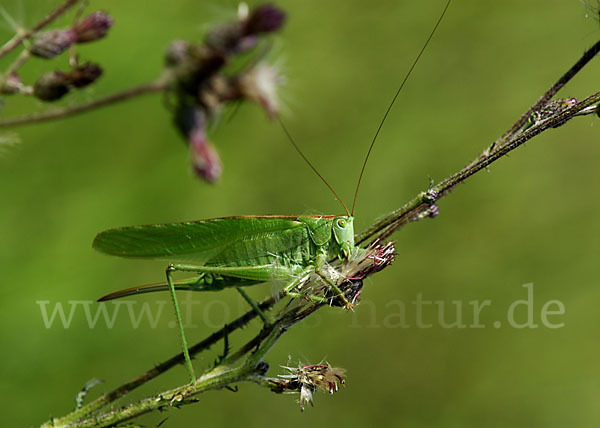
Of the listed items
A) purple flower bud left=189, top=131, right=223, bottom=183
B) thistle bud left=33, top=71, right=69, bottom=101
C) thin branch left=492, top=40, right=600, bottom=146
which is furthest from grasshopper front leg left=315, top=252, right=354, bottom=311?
thistle bud left=33, top=71, right=69, bottom=101

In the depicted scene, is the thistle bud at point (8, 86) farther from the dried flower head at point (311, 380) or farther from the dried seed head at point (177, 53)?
the dried flower head at point (311, 380)

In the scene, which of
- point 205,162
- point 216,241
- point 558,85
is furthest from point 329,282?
point 205,162

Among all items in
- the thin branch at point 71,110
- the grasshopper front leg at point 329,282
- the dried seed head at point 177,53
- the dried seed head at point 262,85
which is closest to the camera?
the grasshopper front leg at point 329,282

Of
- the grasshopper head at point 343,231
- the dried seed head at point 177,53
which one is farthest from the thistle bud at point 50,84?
the grasshopper head at point 343,231

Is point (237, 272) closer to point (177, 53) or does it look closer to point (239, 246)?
point (239, 246)

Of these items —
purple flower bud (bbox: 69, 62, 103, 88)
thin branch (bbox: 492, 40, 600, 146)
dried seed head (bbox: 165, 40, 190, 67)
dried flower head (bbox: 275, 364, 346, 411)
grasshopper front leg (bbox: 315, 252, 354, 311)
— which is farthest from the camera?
dried seed head (bbox: 165, 40, 190, 67)

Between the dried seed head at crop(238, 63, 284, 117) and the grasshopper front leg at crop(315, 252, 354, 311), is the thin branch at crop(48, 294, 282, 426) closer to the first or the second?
the grasshopper front leg at crop(315, 252, 354, 311)

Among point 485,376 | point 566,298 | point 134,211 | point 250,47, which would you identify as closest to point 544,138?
point 566,298
